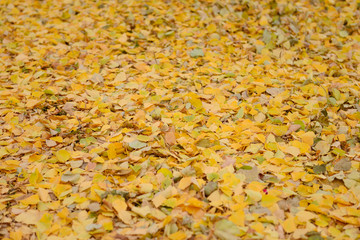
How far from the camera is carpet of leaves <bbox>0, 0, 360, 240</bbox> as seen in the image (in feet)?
5.41

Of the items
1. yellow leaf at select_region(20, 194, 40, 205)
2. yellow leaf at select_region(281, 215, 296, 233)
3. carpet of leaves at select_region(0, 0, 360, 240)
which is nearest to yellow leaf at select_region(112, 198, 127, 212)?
carpet of leaves at select_region(0, 0, 360, 240)

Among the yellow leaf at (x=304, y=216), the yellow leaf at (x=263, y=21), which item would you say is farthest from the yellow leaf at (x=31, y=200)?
the yellow leaf at (x=263, y=21)

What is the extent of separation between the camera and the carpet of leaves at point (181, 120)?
1649mm

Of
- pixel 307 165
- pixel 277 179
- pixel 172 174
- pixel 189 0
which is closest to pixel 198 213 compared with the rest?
pixel 172 174

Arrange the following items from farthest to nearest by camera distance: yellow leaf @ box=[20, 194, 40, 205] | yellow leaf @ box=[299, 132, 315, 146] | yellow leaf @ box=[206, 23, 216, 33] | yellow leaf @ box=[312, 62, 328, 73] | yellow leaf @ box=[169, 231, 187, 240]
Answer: yellow leaf @ box=[206, 23, 216, 33], yellow leaf @ box=[312, 62, 328, 73], yellow leaf @ box=[299, 132, 315, 146], yellow leaf @ box=[20, 194, 40, 205], yellow leaf @ box=[169, 231, 187, 240]

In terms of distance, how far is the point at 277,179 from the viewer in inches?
72.3

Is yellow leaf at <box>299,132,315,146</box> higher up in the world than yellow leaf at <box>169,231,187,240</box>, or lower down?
higher up

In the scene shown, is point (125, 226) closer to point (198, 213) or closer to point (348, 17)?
point (198, 213)

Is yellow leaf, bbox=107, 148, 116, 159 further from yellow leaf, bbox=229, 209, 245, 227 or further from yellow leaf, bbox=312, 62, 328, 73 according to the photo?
yellow leaf, bbox=312, 62, 328, 73

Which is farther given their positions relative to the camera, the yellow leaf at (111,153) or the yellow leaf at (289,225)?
the yellow leaf at (111,153)

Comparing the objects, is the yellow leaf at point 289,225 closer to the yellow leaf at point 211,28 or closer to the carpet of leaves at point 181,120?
the carpet of leaves at point 181,120

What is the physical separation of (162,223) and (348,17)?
10.4 ft

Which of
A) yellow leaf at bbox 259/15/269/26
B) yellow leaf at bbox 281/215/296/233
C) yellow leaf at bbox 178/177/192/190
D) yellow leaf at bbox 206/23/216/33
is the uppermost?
yellow leaf at bbox 259/15/269/26

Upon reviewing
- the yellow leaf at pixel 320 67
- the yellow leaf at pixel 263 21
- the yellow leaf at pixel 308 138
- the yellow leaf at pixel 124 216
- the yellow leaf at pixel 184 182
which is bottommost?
the yellow leaf at pixel 124 216
